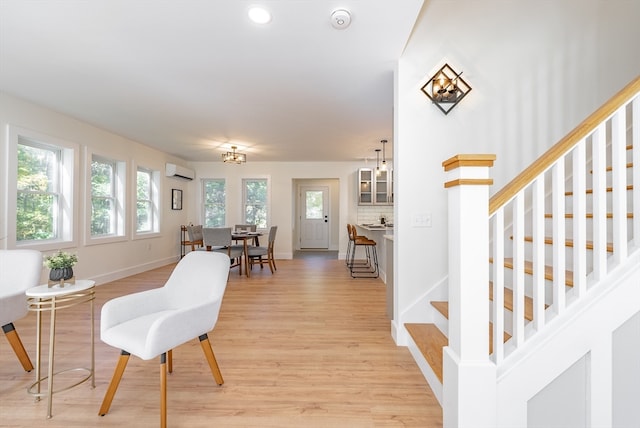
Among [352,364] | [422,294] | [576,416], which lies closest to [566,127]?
[422,294]

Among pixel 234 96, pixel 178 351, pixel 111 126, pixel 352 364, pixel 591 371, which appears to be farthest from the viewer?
pixel 111 126

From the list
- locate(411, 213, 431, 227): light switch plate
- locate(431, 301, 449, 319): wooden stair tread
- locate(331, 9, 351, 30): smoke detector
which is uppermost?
locate(331, 9, 351, 30): smoke detector

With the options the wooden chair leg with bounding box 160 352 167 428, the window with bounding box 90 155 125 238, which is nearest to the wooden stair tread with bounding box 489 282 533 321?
the wooden chair leg with bounding box 160 352 167 428

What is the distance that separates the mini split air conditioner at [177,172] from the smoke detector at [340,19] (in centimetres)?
528

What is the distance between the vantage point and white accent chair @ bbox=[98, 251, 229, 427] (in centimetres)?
147

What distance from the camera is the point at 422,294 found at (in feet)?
8.03

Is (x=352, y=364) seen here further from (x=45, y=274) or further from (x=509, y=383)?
(x=45, y=274)

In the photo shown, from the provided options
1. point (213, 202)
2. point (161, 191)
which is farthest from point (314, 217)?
point (161, 191)

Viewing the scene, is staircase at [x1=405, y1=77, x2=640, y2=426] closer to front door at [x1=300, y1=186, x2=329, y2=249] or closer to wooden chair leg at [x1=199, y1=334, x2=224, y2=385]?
wooden chair leg at [x1=199, y1=334, x2=224, y2=385]

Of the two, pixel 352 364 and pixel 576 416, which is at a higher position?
pixel 576 416

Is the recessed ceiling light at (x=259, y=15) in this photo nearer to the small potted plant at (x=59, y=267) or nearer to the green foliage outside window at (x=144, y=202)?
the small potted plant at (x=59, y=267)

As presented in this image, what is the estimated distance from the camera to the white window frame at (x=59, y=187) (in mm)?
3301

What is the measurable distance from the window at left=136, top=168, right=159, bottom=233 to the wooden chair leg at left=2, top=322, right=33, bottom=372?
3915 millimetres

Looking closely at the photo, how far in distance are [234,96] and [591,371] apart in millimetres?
3578
